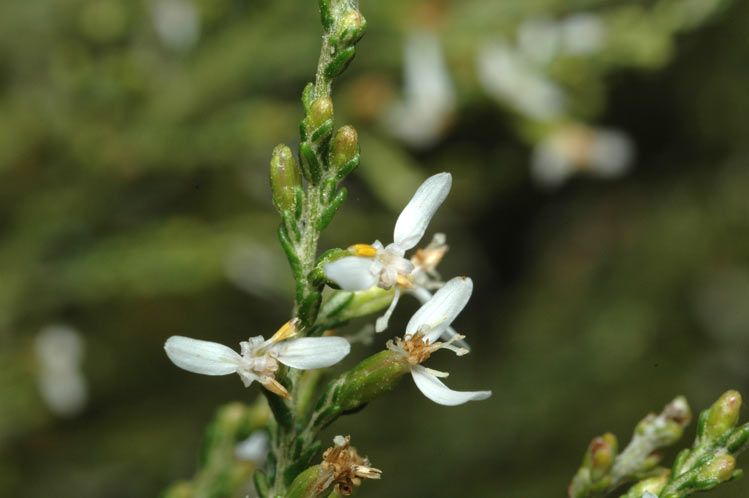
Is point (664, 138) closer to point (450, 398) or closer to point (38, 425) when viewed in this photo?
point (38, 425)

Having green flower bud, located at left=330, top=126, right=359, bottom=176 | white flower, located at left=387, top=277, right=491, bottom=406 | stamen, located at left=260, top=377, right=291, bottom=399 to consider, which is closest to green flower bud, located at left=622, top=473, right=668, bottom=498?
white flower, located at left=387, top=277, right=491, bottom=406

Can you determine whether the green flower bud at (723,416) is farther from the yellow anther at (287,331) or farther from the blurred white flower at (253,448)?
the blurred white flower at (253,448)

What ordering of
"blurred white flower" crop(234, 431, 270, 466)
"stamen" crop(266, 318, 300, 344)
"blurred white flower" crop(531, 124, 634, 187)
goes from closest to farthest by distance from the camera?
"stamen" crop(266, 318, 300, 344), "blurred white flower" crop(234, 431, 270, 466), "blurred white flower" crop(531, 124, 634, 187)

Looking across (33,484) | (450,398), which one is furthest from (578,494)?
(33,484)

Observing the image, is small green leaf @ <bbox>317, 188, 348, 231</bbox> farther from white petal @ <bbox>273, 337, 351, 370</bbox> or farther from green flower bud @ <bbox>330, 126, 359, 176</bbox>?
white petal @ <bbox>273, 337, 351, 370</bbox>

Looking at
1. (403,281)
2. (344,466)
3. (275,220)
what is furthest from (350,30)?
(275,220)
